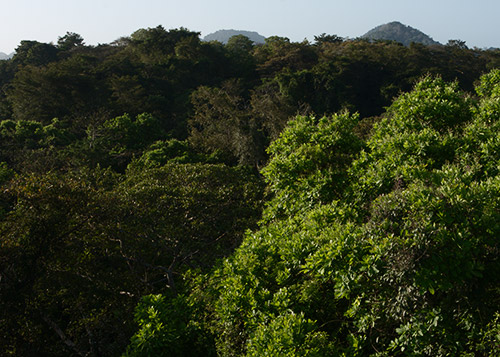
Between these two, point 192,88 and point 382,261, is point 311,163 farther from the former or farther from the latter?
point 192,88

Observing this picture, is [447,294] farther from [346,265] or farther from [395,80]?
[395,80]

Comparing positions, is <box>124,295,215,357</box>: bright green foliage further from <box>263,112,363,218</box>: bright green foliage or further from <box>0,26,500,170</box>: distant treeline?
<box>0,26,500,170</box>: distant treeline

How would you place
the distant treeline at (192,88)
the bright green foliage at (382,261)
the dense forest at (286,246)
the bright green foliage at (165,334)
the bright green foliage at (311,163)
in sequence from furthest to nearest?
the distant treeline at (192,88) → the bright green foliage at (311,163) → the bright green foliage at (165,334) → the dense forest at (286,246) → the bright green foliage at (382,261)

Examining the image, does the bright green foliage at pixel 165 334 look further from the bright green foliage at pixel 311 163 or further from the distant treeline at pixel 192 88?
the distant treeline at pixel 192 88

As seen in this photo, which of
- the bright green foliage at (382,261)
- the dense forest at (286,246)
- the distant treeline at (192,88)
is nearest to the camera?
the bright green foliage at (382,261)

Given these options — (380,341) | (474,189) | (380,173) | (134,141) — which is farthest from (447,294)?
(134,141)

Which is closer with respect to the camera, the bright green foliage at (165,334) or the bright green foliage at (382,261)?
the bright green foliage at (382,261)

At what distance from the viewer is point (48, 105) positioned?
28.3 meters

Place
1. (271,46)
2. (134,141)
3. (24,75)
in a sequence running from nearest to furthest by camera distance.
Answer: (134,141) < (24,75) < (271,46)

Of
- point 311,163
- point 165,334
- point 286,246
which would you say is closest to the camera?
point 286,246

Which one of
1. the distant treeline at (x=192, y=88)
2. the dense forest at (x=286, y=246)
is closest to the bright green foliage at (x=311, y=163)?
the dense forest at (x=286, y=246)

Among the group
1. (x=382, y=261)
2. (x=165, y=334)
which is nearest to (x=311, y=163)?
(x=382, y=261)

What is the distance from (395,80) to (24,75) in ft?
106

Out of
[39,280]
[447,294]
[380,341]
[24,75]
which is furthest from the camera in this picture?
[24,75]
